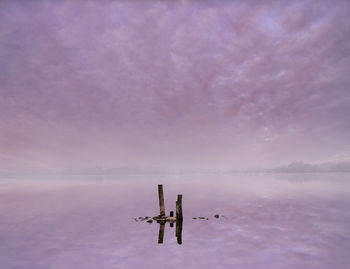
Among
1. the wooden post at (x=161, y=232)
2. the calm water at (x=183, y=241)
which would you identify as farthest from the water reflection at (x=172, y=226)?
the calm water at (x=183, y=241)

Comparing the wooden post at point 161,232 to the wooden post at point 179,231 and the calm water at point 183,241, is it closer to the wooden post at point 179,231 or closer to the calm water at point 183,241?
the calm water at point 183,241

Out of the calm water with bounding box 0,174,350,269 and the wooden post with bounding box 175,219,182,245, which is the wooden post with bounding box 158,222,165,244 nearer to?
the calm water with bounding box 0,174,350,269

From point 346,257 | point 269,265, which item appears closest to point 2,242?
point 269,265

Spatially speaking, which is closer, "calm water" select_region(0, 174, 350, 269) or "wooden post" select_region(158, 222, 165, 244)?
A: "calm water" select_region(0, 174, 350, 269)

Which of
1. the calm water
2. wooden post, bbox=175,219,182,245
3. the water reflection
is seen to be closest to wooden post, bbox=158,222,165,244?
the water reflection

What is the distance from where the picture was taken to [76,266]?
655 inches

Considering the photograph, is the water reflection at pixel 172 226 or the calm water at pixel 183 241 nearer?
the calm water at pixel 183 241

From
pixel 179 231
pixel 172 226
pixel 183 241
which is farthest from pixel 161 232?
pixel 183 241

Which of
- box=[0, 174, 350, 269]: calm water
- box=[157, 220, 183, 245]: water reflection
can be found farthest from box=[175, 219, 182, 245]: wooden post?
box=[0, 174, 350, 269]: calm water

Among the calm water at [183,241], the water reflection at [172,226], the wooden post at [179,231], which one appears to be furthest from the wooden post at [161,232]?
the wooden post at [179,231]

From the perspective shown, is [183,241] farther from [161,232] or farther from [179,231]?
[161,232]

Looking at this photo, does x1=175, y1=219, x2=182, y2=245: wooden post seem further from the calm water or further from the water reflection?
the calm water

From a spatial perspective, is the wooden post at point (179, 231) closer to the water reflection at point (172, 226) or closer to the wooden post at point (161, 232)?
the water reflection at point (172, 226)

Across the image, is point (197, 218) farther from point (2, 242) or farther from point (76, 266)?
point (2, 242)
